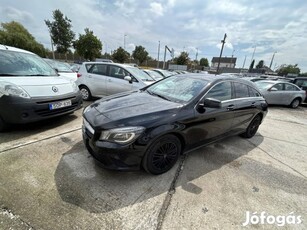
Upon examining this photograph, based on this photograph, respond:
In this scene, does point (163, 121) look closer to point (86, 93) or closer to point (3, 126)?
point (3, 126)

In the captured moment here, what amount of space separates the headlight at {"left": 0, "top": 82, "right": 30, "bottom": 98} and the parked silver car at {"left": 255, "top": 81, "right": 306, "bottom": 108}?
9.17 m

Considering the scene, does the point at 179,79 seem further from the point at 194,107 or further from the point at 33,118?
the point at 33,118

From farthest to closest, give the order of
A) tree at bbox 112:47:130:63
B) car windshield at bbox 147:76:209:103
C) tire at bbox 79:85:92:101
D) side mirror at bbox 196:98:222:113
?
tree at bbox 112:47:130:63, tire at bbox 79:85:92:101, car windshield at bbox 147:76:209:103, side mirror at bbox 196:98:222:113

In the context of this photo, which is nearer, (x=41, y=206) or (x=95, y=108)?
(x=41, y=206)

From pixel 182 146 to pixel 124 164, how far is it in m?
0.98

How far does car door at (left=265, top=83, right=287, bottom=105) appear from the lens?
8377 millimetres

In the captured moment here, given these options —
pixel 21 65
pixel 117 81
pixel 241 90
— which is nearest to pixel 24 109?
pixel 21 65

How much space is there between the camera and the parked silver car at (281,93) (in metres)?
8.35

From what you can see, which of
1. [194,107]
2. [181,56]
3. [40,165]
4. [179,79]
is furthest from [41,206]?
[181,56]

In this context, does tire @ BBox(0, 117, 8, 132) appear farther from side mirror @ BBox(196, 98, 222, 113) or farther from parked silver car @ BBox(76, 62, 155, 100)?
side mirror @ BBox(196, 98, 222, 113)

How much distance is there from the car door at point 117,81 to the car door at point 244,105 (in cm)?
341

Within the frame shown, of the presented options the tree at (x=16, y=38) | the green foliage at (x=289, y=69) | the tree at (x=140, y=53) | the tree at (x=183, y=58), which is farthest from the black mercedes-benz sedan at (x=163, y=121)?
the green foliage at (x=289, y=69)

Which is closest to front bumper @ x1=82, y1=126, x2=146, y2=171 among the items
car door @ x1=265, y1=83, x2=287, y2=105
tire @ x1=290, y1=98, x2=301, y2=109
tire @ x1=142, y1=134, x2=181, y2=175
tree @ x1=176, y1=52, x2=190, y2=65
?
tire @ x1=142, y1=134, x2=181, y2=175

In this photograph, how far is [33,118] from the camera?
Result: 323 cm
